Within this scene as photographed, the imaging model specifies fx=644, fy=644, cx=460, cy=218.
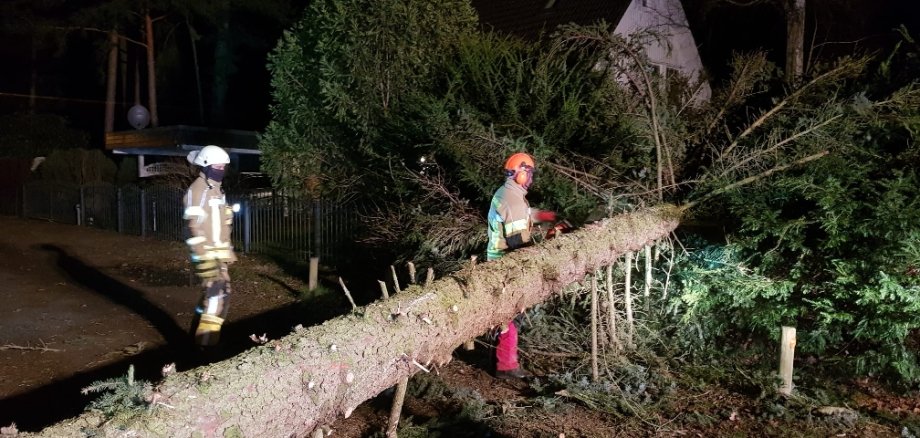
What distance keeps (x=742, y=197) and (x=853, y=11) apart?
15.4 meters

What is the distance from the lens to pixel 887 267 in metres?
4.80

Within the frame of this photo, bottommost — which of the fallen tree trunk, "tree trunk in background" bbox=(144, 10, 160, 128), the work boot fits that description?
the work boot

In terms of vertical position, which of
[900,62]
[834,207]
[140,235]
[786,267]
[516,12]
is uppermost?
[516,12]

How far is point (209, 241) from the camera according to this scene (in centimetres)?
526

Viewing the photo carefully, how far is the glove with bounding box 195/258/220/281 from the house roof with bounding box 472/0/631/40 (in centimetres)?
1036

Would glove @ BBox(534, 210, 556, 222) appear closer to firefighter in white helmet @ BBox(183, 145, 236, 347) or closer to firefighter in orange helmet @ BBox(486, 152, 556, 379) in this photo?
firefighter in orange helmet @ BBox(486, 152, 556, 379)

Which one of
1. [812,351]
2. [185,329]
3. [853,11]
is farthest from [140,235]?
[853,11]

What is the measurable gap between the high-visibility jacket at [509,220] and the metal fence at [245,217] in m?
4.12

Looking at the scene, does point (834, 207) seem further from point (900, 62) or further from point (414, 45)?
point (414, 45)

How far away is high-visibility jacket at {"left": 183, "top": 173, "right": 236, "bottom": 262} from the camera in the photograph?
5223 mm

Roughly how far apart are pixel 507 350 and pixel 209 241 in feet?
8.50

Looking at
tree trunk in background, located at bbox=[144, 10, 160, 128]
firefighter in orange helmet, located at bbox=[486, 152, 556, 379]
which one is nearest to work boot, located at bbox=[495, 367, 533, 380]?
firefighter in orange helmet, located at bbox=[486, 152, 556, 379]

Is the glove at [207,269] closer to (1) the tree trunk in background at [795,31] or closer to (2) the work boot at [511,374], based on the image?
(2) the work boot at [511,374]

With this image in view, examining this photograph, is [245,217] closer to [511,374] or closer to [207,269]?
[207,269]
